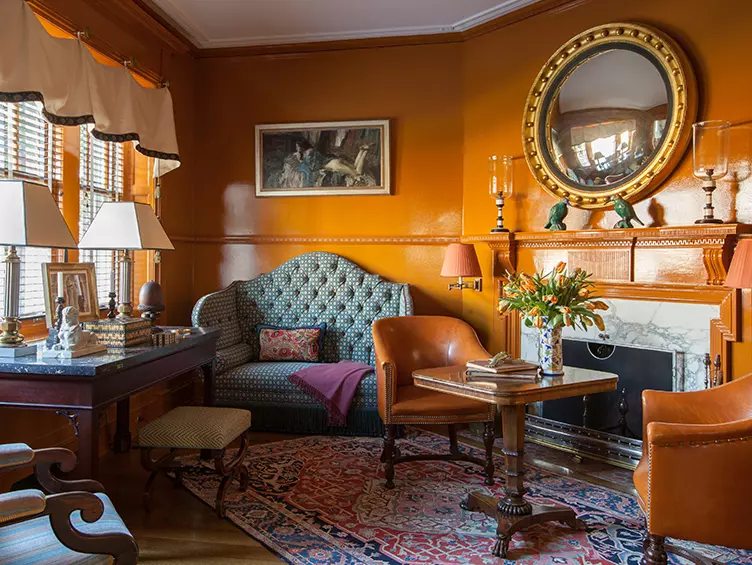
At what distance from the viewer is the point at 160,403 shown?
5.04 metres

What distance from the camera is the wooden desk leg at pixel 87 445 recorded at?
8.75 feet

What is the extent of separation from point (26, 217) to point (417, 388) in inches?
94.9

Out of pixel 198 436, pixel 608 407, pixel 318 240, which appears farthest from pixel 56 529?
pixel 318 240

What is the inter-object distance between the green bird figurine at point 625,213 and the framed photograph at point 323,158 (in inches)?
79.7

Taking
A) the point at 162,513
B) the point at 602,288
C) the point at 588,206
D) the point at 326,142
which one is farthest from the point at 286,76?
the point at 162,513

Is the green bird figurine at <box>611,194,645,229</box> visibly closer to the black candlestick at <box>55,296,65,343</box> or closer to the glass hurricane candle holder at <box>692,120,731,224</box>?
the glass hurricane candle holder at <box>692,120,731,224</box>

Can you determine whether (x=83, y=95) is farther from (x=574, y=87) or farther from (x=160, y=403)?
(x=574, y=87)

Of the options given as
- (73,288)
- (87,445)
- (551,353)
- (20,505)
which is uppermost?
(73,288)

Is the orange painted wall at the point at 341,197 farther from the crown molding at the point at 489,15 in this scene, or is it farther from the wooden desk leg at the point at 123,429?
the wooden desk leg at the point at 123,429

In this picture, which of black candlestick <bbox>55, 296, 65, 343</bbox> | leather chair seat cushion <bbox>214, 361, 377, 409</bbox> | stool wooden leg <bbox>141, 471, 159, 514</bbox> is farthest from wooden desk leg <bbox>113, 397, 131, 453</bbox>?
black candlestick <bbox>55, 296, 65, 343</bbox>

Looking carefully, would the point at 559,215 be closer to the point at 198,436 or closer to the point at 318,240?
the point at 318,240

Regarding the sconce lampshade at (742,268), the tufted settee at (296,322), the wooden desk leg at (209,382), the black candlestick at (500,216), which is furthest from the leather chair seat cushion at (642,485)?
the wooden desk leg at (209,382)

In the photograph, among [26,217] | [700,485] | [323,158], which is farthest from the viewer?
[323,158]

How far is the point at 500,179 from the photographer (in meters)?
4.84
